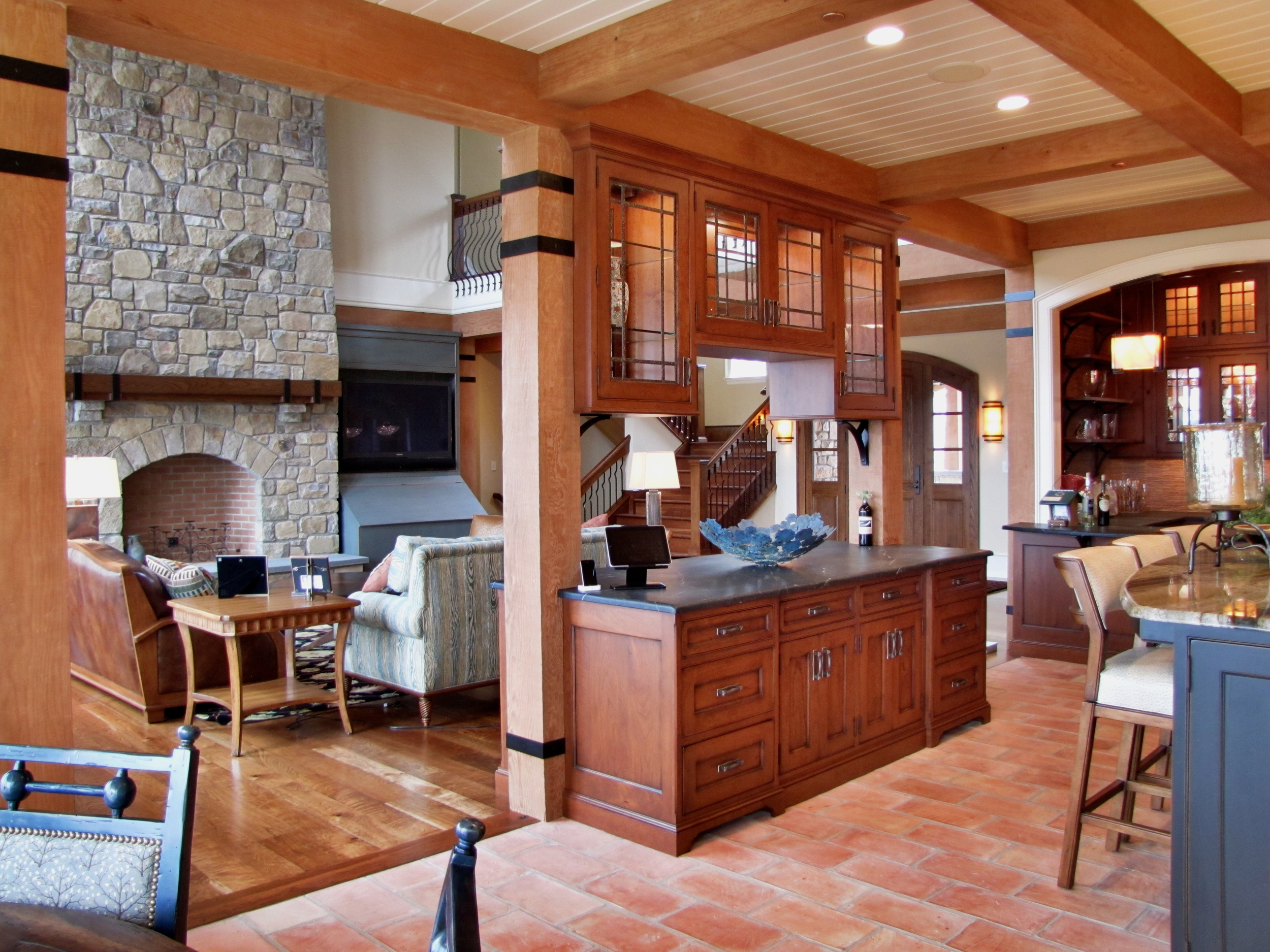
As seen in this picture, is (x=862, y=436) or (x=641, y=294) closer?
(x=641, y=294)

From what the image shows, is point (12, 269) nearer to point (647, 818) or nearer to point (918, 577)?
point (647, 818)

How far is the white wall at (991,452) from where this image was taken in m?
10.8

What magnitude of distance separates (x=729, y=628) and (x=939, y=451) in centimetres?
829

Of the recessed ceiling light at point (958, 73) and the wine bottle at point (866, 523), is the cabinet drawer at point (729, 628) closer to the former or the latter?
the wine bottle at point (866, 523)

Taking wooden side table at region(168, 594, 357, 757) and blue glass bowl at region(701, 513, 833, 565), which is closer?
blue glass bowl at region(701, 513, 833, 565)

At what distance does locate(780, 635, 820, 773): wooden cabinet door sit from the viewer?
3959 millimetres

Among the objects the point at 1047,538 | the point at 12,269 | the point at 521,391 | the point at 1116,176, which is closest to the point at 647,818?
the point at 521,391

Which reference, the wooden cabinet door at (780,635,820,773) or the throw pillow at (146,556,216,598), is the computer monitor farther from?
the throw pillow at (146,556,216,598)

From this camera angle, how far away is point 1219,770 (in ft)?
8.12

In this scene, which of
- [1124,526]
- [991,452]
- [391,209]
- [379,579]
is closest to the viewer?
[379,579]

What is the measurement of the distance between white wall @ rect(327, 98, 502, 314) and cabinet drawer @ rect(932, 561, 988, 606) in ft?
21.7

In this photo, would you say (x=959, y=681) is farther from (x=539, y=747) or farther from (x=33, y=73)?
(x=33, y=73)

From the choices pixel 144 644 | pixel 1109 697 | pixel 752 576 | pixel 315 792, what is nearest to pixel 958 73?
pixel 752 576

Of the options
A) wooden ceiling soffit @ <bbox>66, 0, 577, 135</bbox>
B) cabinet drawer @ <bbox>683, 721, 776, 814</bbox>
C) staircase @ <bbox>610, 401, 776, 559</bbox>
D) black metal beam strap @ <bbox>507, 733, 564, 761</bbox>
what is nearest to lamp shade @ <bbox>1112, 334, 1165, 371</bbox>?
staircase @ <bbox>610, 401, 776, 559</bbox>
